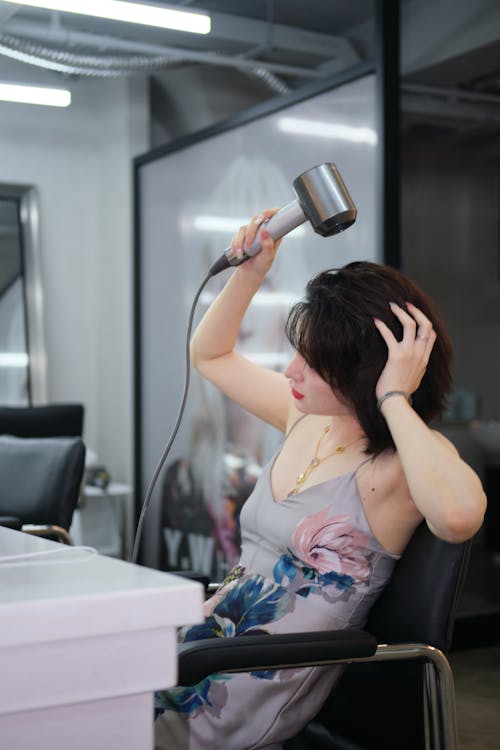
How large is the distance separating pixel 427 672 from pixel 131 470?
4391 mm

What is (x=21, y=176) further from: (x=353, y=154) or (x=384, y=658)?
(x=384, y=658)

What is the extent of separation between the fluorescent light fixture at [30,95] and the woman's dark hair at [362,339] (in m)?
2.52

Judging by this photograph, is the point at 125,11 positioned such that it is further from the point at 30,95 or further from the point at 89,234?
the point at 89,234

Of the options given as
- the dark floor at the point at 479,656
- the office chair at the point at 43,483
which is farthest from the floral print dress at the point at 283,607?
the dark floor at the point at 479,656

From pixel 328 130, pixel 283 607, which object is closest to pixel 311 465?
pixel 283 607

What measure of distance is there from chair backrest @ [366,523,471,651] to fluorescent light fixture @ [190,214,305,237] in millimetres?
3232

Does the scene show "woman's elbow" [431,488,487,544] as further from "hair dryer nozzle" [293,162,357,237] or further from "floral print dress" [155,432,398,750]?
"hair dryer nozzle" [293,162,357,237]

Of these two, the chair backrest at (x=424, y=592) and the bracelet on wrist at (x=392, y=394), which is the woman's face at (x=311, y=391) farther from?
the chair backrest at (x=424, y=592)

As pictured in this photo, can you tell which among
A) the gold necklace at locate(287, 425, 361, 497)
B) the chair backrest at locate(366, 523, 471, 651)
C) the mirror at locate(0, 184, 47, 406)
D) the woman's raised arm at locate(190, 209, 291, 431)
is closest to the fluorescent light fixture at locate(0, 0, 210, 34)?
the woman's raised arm at locate(190, 209, 291, 431)

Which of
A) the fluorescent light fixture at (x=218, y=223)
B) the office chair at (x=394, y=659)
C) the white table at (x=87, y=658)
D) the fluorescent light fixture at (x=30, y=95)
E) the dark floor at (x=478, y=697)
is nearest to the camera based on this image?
the white table at (x=87, y=658)

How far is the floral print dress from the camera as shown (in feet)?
5.27

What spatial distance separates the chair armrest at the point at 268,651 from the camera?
1354mm

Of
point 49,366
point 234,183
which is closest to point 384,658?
point 234,183

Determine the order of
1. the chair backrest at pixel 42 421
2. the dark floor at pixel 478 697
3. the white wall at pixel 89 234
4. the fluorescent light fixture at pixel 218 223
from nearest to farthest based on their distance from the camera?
1. the dark floor at pixel 478 697
2. the chair backrest at pixel 42 421
3. the fluorescent light fixture at pixel 218 223
4. the white wall at pixel 89 234
